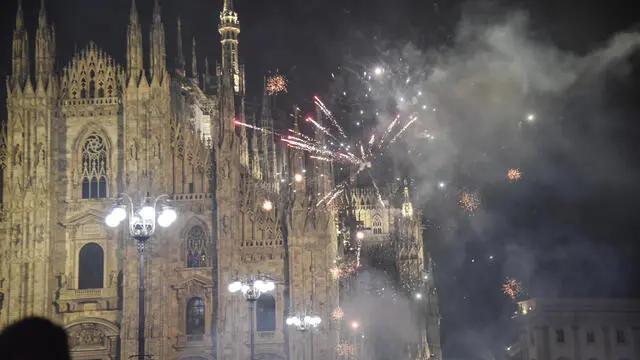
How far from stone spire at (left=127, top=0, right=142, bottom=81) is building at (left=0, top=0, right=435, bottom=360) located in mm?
73

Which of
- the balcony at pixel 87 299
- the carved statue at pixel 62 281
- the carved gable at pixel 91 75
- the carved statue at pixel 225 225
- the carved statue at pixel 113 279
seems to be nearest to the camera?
the carved statue at pixel 225 225

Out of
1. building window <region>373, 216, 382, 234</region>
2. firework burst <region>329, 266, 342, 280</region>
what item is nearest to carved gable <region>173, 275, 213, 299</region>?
firework burst <region>329, 266, 342, 280</region>

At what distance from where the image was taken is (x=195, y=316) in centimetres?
5188

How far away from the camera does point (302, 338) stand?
1965 inches

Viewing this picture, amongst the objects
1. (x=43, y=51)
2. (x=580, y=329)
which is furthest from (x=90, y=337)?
(x=580, y=329)

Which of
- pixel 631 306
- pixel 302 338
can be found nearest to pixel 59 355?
pixel 302 338

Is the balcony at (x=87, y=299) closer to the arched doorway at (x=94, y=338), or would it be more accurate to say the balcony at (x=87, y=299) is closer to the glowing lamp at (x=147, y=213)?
the arched doorway at (x=94, y=338)

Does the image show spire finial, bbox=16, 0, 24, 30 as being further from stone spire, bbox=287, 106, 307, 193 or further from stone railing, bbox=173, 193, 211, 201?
stone spire, bbox=287, 106, 307, 193

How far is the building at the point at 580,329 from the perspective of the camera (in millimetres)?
70438

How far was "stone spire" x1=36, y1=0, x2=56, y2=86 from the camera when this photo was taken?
172 ft

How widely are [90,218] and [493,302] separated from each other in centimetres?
4198

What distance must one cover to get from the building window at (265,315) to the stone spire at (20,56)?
64.4 feet

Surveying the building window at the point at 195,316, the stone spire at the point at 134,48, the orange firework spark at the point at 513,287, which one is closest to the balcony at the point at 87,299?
the building window at the point at 195,316

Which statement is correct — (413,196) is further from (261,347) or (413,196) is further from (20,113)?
(20,113)
